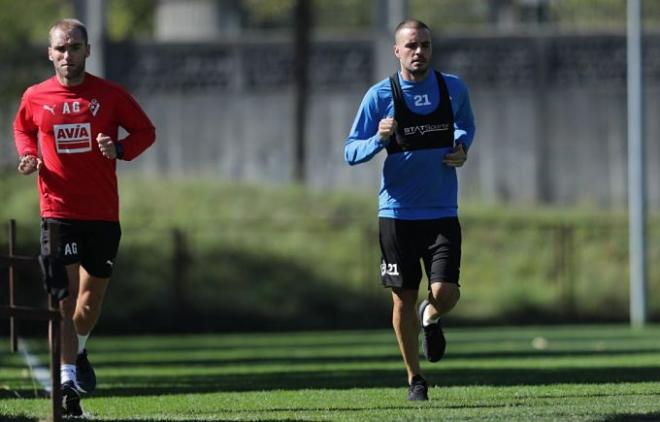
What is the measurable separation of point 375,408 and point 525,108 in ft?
71.9

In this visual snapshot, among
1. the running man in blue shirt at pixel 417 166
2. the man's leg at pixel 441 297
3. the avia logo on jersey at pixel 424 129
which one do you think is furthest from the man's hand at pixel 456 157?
the man's leg at pixel 441 297

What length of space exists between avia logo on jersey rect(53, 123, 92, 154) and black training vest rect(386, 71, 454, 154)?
1777mm

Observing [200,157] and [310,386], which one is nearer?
[310,386]

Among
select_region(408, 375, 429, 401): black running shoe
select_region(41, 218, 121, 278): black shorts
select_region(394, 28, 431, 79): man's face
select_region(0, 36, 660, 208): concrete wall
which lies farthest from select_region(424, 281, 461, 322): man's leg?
select_region(0, 36, 660, 208): concrete wall

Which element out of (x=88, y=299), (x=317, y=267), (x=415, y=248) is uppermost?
(x=415, y=248)

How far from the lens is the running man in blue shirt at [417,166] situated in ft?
34.8

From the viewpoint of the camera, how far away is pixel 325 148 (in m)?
32.2

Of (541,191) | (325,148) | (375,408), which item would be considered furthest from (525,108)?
(375,408)

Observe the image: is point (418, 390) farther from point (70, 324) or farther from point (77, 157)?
point (77, 157)

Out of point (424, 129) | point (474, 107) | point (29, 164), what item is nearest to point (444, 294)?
point (424, 129)

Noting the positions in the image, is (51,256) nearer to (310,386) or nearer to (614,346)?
(310,386)

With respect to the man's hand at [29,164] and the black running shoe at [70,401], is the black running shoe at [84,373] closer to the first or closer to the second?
the black running shoe at [70,401]

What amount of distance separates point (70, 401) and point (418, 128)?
102 inches

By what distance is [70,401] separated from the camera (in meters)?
10.1
